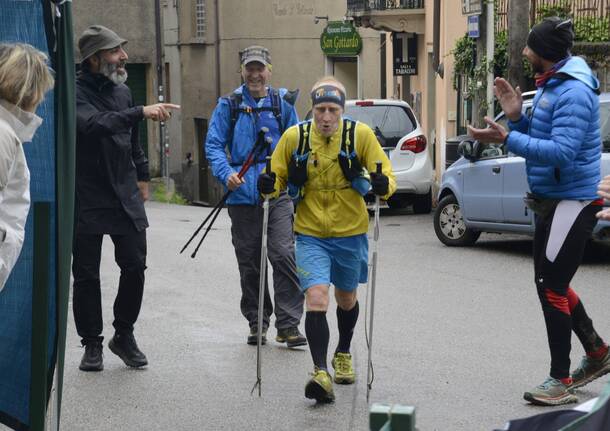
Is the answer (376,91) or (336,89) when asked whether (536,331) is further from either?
(376,91)

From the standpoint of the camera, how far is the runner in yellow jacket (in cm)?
750

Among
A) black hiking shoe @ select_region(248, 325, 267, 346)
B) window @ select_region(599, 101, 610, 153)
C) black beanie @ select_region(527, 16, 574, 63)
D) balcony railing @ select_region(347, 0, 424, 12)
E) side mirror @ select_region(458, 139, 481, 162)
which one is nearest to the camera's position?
black beanie @ select_region(527, 16, 574, 63)

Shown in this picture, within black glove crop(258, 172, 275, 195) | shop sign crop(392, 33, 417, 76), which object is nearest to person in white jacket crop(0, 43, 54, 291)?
black glove crop(258, 172, 275, 195)

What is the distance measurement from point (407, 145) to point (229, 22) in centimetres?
1974

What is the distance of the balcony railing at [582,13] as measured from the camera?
20438 mm

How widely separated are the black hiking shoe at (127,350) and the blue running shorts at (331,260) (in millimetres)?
1339

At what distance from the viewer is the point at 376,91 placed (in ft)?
122

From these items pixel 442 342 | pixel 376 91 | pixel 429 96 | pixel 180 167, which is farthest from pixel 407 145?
pixel 180 167

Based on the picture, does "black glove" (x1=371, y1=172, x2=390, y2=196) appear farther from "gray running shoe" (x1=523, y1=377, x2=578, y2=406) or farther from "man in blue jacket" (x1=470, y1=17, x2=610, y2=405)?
"gray running shoe" (x1=523, y1=377, x2=578, y2=406)

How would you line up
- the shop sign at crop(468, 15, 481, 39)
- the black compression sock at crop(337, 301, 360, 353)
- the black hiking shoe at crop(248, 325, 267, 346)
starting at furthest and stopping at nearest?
1. the shop sign at crop(468, 15, 481, 39)
2. the black hiking shoe at crop(248, 325, 267, 346)
3. the black compression sock at crop(337, 301, 360, 353)

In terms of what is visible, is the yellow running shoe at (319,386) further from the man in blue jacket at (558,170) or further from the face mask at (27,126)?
the face mask at (27,126)

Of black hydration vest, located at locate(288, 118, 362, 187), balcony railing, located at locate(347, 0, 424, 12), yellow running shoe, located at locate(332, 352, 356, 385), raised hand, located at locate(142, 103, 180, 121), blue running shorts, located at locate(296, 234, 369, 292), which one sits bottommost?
yellow running shoe, located at locate(332, 352, 356, 385)

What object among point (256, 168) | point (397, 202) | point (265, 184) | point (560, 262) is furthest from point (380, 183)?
point (397, 202)

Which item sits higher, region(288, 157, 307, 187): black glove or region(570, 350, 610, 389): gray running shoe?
region(288, 157, 307, 187): black glove
